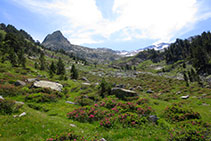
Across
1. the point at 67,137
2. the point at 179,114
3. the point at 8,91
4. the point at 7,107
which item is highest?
the point at 8,91

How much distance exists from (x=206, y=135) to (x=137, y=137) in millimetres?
5432

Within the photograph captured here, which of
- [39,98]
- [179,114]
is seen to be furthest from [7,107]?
[179,114]

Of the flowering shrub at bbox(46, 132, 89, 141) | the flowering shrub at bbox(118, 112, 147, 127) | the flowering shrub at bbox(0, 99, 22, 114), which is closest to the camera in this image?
the flowering shrub at bbox(46, 132, 89, 141)

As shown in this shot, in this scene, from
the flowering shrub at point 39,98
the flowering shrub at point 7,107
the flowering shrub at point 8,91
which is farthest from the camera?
the flowering shrub at point 39,98

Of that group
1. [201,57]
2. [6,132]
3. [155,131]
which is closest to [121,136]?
[155,131]

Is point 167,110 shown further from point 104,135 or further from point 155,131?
point 104,135

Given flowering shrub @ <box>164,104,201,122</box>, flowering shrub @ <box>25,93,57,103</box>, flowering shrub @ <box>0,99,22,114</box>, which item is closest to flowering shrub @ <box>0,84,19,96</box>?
flowering shrub @ <box>25,93,57,103</box>

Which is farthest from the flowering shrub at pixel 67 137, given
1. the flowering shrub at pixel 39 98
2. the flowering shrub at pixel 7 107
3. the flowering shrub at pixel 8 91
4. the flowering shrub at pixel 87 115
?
the flowering shrub at pixel 8 91

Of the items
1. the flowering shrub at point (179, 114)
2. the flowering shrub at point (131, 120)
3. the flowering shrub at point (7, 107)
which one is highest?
the flowering shrub at point (7, 107)

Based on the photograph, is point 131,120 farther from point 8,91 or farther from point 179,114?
point 8,91

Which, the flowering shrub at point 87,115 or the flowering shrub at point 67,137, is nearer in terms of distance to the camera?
the flowering shrub at point 67,137

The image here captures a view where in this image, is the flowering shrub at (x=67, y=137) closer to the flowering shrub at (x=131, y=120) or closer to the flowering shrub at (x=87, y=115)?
the flowering shrub at (x=87, y=115)

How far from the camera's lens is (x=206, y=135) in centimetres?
848

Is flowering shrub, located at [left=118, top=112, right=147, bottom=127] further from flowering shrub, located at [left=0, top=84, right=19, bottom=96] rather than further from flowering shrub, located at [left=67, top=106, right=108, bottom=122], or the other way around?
flowering shrub, located at [left=0, top=84, right=19, bottom=96]
